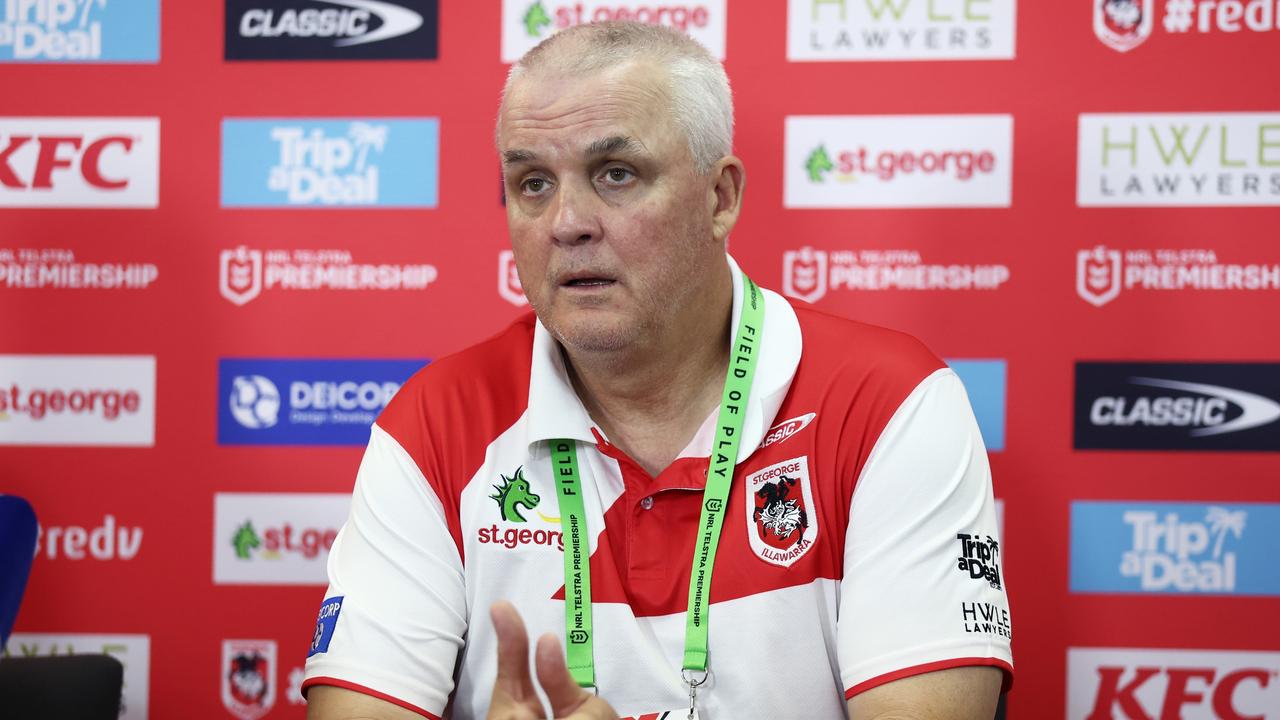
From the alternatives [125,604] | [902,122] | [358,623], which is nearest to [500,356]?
[358,623]

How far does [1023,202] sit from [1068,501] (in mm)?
577

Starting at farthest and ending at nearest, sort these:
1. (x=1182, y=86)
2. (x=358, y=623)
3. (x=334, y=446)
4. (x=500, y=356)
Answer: (x=334, y=446) → (x=1182, y=86) → (x=500, y=356) → (x=358, y=623)

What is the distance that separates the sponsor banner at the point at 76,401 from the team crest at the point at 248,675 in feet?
1.51

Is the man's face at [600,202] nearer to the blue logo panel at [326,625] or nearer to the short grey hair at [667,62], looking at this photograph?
the short grey hair at [667,62]

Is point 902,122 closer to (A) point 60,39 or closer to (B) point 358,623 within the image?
(B) point 358,623

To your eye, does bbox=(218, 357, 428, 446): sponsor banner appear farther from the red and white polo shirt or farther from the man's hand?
the man's hand

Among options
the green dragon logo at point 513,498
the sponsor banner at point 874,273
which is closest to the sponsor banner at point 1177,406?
the sponsor banner at point 874,273

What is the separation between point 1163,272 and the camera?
2154mm

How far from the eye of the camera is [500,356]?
1.68 m

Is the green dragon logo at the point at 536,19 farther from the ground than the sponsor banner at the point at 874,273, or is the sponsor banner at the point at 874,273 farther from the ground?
the green dragon logo at the point at 536,19

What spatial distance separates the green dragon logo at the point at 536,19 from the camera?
2.22m

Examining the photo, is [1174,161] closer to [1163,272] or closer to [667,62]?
[1163,272]

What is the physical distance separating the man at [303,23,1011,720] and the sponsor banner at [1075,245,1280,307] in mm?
785

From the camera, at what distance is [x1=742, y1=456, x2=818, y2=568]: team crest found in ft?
4.75
